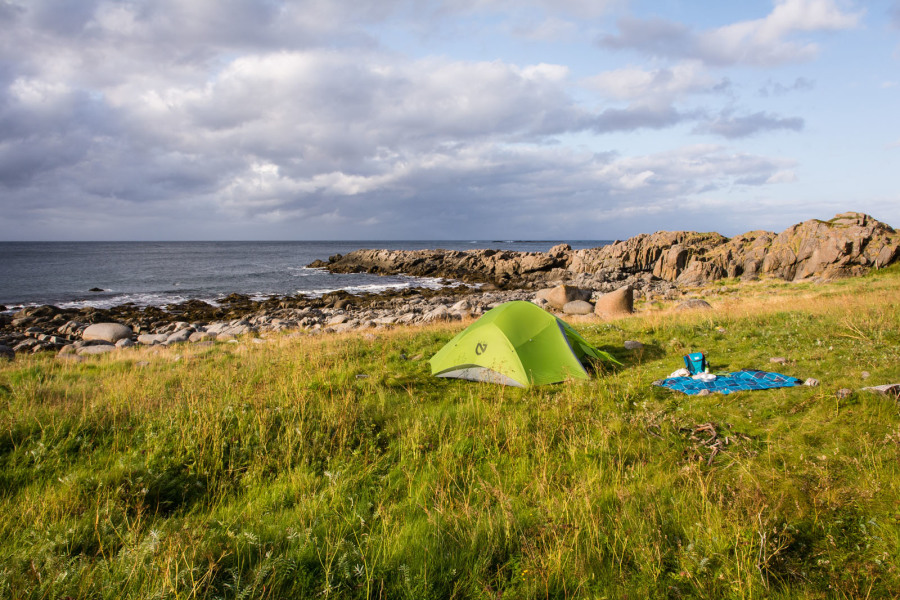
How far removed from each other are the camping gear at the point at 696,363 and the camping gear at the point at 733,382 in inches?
10.9

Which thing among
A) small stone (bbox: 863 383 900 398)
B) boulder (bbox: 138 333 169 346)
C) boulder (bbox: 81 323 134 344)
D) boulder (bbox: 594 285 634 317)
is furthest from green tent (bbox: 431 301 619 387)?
boulder (bbox: 81 323 134 344)

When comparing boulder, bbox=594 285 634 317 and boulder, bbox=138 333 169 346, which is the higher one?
boulder, bbox=594 285 634 317

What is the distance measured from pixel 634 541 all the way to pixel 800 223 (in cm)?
4075

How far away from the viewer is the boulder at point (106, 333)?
70.0 feet

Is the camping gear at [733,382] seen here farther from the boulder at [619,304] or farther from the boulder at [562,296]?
the boulder at [562,296]

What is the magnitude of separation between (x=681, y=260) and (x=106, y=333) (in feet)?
148

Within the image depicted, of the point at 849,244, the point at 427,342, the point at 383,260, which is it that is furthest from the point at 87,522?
the point at 383,260

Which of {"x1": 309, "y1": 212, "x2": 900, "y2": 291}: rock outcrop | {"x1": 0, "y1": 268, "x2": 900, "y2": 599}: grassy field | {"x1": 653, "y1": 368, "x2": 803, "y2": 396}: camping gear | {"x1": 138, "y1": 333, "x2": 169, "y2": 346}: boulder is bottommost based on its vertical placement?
{"x1": 138, "y1": 333, "x2": 169, "y2": 346}: boulder

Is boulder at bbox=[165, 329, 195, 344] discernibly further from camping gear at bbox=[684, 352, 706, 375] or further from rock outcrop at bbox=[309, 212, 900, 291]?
rock outcrop at bbox=[309, 212, 900, 291]

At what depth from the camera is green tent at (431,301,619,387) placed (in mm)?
8414

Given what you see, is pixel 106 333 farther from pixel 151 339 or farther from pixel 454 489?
pixel 454 489

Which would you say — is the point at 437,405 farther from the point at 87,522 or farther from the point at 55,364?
the point at 55,364

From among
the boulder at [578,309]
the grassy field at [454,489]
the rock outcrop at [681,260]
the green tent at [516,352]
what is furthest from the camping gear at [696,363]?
the rock outcrop at [681,260]

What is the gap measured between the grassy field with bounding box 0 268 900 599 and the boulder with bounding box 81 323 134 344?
1600 cm
